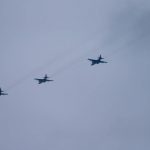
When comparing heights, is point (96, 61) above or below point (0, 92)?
above

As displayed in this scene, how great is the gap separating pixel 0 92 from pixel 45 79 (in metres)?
12.6

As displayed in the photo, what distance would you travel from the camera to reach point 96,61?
14600cm

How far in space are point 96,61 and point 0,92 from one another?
26.8 m

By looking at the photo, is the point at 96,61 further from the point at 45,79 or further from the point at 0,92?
the point at 0,92

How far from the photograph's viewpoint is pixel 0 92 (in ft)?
472

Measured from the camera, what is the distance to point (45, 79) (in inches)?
5792

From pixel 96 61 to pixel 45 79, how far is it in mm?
14578

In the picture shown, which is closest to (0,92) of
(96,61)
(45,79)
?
(45,79)
